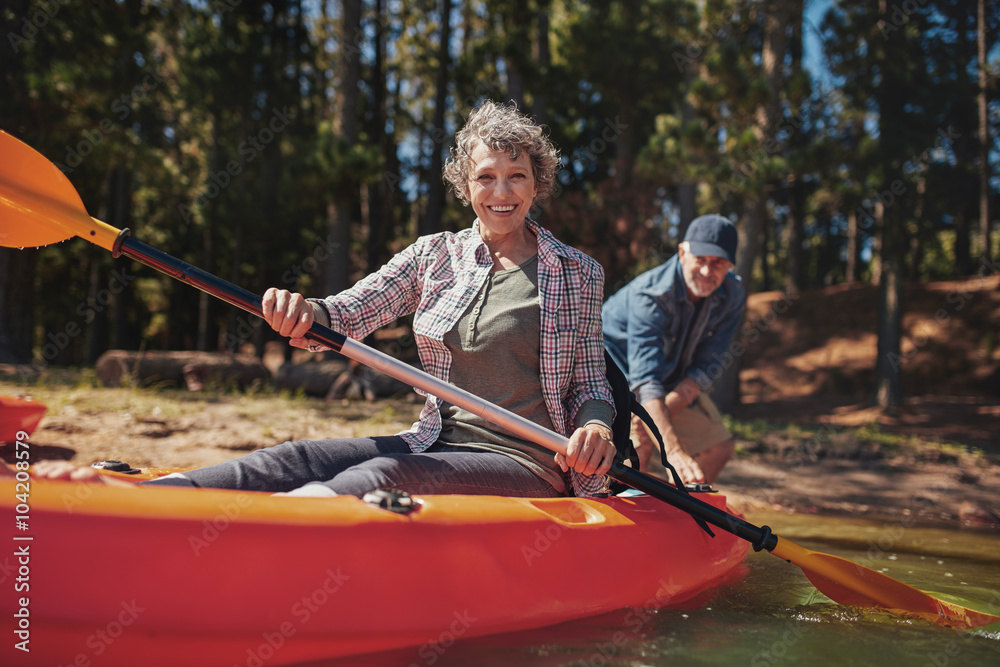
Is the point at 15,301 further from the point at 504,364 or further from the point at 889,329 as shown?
the point at 889,329

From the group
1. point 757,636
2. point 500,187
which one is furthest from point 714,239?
point 757,636

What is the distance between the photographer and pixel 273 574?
1.75m

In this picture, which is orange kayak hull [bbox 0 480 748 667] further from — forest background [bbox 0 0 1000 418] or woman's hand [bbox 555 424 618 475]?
forest background [bbox 0 0 1000 418]

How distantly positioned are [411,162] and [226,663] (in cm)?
2036

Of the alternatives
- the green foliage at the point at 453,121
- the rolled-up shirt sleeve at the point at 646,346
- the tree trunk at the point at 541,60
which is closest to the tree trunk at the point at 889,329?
the green foliage at the point at 453,121

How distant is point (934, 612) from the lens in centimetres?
263

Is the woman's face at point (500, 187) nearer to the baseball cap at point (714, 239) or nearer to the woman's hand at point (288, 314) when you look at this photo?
the woman's hand at point (288, 314)

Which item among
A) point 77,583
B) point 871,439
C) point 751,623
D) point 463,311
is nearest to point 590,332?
point 463,311

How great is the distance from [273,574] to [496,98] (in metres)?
14.8

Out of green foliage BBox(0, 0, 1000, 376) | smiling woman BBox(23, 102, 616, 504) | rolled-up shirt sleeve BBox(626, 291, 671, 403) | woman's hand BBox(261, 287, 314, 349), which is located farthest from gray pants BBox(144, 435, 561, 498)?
green foliage BBox(0, 0, 1000, 376)

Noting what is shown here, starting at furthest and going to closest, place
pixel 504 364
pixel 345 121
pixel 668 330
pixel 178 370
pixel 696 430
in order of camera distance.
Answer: pixel 345 121
pixel 178 370
pixel 696 430
pixel 668 330
pixel 504 364

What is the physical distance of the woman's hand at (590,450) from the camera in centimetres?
217

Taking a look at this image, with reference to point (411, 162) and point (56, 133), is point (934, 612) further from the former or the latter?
point (411, 162)

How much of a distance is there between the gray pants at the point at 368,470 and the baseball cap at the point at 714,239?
5.01 ft
